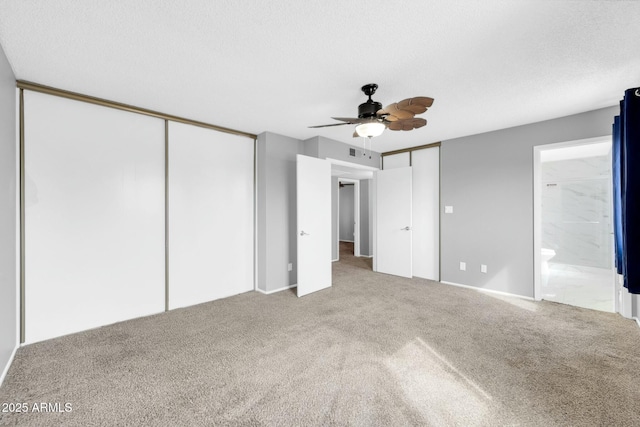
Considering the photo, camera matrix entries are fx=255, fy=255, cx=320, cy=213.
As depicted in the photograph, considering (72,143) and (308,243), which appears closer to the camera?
(72,143)

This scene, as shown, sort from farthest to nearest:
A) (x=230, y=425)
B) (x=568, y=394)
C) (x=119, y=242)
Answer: (x=119, y=242)
(x=568, y=394)
(x=230, y=425)

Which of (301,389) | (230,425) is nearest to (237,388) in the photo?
(230,425)

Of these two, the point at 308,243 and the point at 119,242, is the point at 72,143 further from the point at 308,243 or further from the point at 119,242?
the point at 308,243

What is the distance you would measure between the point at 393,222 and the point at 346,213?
452cm

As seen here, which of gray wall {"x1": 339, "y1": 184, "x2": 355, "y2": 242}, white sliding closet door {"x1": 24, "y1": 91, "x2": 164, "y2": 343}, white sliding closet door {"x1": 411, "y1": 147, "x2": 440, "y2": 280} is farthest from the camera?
→ gray wall {"x1": 339, "y1": 184, "x2": 355, "y2": 242}

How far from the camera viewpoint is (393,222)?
5.12 m

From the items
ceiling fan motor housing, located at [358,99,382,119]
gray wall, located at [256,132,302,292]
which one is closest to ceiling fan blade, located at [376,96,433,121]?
ceiling fan motor housing, located at [358,99,382,119]

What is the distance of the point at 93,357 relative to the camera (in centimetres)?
223

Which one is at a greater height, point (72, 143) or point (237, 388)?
point (72, 143)

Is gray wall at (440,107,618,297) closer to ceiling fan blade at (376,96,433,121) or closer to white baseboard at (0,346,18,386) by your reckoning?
ceiling fan blade at (376,96,433,121)

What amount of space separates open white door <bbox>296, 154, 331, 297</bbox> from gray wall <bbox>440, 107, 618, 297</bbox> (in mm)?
2104

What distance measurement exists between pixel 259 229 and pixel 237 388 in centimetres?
251

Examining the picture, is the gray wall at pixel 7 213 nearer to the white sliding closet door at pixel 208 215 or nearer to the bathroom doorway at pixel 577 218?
the white sliding closet door at pixel 208 215

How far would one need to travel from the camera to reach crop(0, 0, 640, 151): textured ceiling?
1589 mm
